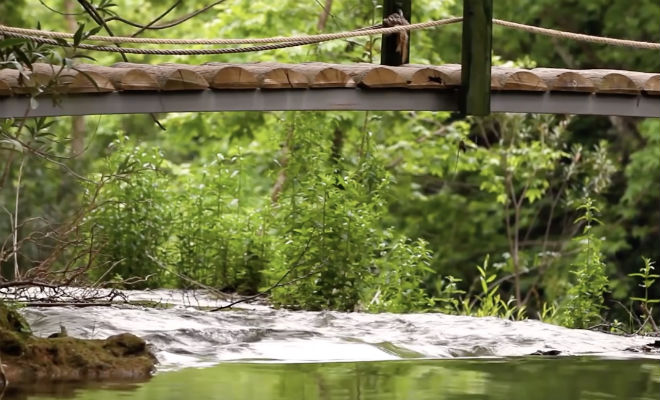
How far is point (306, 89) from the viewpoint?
19.7 feet

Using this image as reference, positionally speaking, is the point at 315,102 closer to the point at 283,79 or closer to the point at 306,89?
the point at 306,89

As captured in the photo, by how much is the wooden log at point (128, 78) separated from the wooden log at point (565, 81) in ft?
6.62

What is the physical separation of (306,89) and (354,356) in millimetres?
1359

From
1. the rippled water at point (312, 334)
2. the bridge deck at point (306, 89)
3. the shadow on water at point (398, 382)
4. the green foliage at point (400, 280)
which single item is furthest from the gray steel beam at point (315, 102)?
the green foliage at point (400, 280)

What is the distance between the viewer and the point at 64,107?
221 inches

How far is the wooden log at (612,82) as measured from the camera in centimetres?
638

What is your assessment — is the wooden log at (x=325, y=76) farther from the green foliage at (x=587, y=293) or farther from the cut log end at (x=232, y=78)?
the green foliage at (x=587, y=293)

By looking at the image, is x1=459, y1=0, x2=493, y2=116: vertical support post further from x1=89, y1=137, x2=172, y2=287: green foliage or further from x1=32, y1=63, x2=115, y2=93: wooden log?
x1=89, y1=137, x2=172, y2=287: green foliage

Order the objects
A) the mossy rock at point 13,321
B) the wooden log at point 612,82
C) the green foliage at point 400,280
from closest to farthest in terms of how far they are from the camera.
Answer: the mossy rock at point 13,321
the wooden log at point 612,82
the green foliage at point 400,280

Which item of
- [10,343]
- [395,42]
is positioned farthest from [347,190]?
[10,343]

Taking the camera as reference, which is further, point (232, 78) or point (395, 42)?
point (395, 42)

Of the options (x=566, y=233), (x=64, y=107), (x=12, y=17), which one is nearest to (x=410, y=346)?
(x=64, y=107)

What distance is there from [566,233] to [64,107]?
1377cm

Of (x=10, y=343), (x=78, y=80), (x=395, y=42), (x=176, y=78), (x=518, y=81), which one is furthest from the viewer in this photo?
(x=395, y=42)
